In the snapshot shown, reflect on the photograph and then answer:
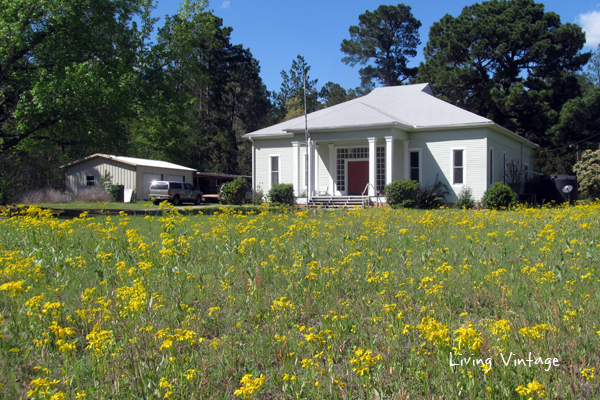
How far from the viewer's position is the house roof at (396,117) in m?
22.2

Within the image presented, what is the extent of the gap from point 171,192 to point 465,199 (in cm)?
1917

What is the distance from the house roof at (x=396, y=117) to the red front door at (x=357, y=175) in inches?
108

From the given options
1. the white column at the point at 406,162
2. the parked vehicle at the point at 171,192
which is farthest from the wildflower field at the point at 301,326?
the parked vehicle at the point at 171,192

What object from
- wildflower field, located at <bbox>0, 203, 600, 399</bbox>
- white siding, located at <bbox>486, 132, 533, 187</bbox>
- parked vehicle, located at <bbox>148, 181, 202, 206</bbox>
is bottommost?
wildflower field, located at <bbox>0, 203, 600, 399</bbox>

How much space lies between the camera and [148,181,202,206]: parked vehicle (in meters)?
31.0

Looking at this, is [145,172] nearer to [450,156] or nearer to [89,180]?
[89,180]

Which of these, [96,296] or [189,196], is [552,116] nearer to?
[189,196]

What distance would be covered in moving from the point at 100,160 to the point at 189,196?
7669mm

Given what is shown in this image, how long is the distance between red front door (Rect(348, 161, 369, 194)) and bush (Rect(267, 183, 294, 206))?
3437 millimetres

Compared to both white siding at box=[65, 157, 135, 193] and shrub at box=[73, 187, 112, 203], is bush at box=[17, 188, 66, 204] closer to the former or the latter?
shrub at box=[73, 187, 112, 203]

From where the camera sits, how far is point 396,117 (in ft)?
81.7

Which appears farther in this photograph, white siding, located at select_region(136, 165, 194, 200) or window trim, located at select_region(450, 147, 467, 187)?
white siding, located at select_region(136, 165, 194, 200)

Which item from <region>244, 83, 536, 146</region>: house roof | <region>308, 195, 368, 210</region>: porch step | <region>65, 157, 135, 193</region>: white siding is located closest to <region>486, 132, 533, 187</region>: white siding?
<region>244, 83, 536, 146</region>: house roof

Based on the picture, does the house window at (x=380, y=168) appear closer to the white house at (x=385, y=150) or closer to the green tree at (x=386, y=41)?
the white house at (x=385, y=150)
